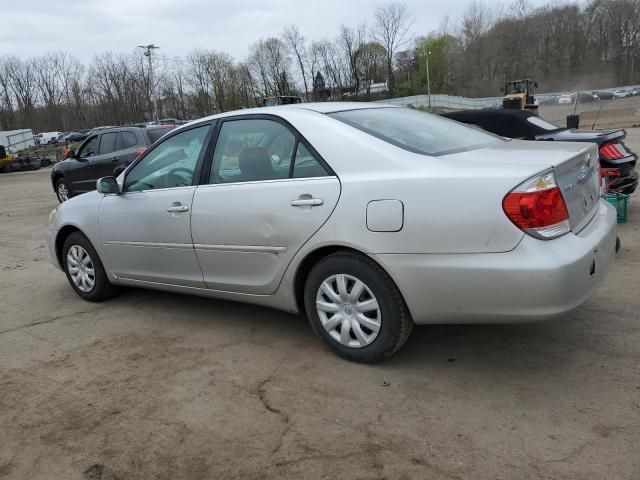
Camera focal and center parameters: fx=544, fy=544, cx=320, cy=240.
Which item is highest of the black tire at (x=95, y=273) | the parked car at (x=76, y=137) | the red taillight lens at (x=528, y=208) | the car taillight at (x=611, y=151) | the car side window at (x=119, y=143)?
the parked car at (x=76, y=137)

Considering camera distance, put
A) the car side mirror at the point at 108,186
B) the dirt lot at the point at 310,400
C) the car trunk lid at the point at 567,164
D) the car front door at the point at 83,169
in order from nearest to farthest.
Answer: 1. the dirt lot at the point at 310,400
2. the car trunk lid at the point at 567,164
3. the car side mirror at the point at 108,186
4. the car front door at the point at 83,169

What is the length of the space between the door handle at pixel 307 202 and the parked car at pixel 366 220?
0.01 metres

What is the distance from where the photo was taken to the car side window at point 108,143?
37.1ft

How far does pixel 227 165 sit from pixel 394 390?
1.90m

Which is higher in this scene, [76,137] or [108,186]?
[76,137]

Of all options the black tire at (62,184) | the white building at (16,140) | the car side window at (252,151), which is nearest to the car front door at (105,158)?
the black tire at (62,184)

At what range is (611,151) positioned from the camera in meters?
6.23

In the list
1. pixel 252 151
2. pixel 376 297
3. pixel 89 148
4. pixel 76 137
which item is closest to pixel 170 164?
pixel 252 151

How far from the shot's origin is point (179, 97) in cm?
7962

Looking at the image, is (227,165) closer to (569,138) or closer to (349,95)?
(569,138)

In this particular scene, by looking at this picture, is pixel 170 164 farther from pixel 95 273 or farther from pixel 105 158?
pixel 105 158

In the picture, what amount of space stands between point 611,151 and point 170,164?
195 inches

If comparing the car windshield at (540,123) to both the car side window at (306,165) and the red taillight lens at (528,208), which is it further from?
the red taillight lens at (528,208)

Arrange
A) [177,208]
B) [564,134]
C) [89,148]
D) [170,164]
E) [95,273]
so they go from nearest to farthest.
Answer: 1. [177,208]
2. [170,164]
3. [95,273]
4. [564,134]
5. [89,148]
